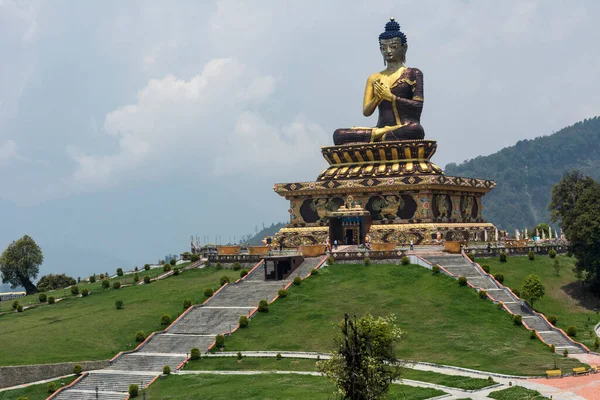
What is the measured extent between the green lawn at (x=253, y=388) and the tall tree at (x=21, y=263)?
29.9m

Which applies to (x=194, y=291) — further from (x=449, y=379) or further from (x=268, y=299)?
(x=449, y=379)

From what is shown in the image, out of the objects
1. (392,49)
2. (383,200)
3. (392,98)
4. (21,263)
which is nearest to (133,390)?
(383,200)

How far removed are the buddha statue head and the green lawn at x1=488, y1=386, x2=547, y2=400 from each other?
35.8 meters

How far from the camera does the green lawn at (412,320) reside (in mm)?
35281

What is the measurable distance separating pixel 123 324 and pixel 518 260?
21657mm

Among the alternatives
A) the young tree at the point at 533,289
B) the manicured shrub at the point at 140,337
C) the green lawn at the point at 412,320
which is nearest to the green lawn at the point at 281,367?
the green lawn at the point at 412,320

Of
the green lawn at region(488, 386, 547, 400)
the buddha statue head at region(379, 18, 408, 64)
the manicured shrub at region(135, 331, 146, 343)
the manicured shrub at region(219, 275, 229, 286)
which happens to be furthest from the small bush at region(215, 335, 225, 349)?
the buddha statue head at region(379, 18, 408, 64)

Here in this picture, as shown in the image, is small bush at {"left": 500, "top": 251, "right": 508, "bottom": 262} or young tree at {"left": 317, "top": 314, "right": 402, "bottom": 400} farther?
small bush at {"left": 500, "top": 251, "right": 508, "bottom": 262}

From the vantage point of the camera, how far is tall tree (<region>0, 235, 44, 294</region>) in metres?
62.0

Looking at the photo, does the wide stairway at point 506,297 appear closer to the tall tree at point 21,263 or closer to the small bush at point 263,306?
the small bush at point 263,306

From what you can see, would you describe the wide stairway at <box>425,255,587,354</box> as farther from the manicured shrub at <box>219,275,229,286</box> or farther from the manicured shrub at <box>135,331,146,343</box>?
the manicured shrub at <box>135,331,146,343</box>

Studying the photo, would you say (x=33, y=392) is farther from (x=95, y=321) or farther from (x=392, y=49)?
(x=392, y=49)

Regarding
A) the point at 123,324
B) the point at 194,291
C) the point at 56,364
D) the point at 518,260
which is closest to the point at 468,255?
the point at 518,260

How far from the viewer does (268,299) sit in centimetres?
4384
